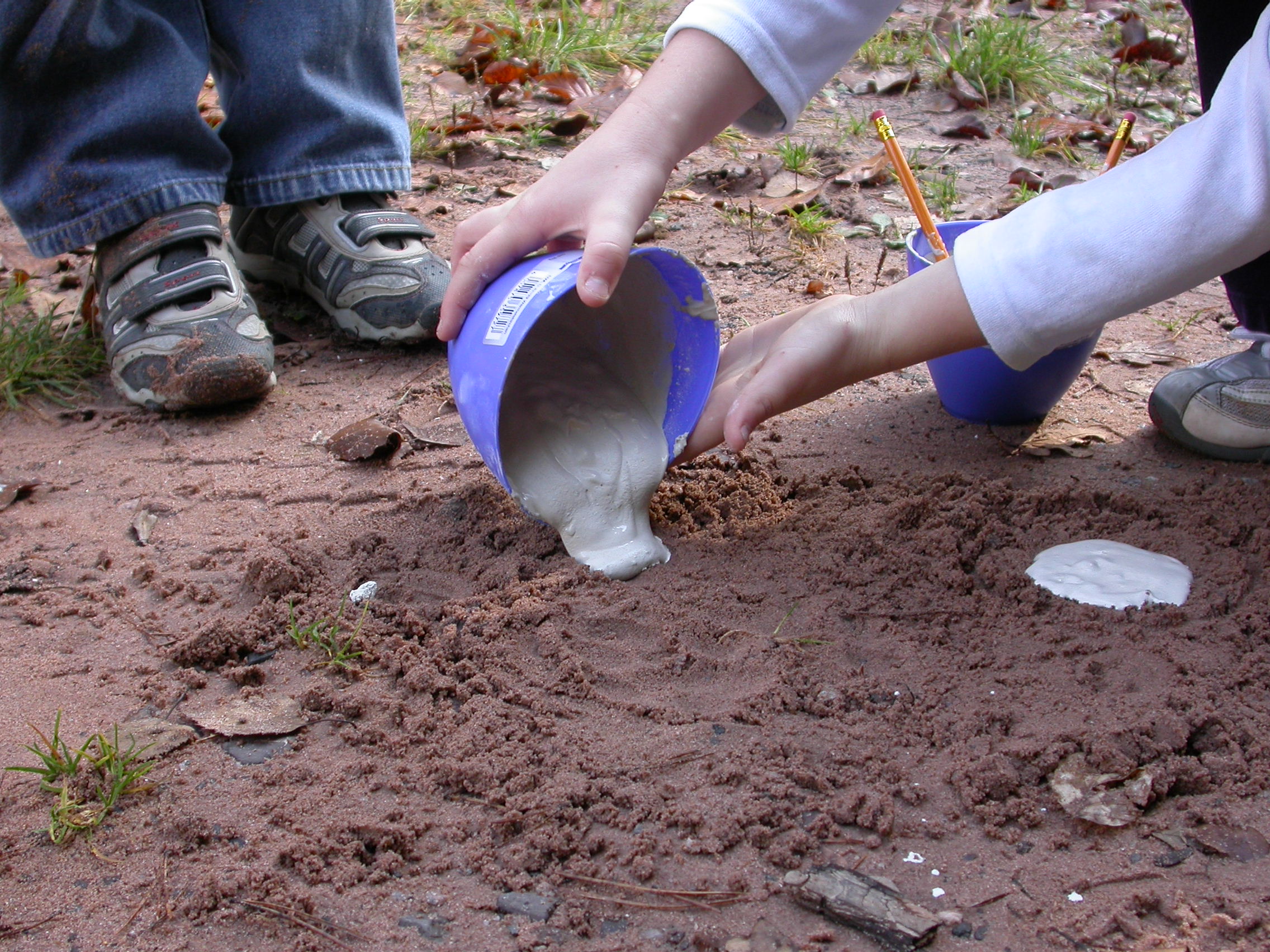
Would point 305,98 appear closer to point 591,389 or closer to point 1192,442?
point 591,389

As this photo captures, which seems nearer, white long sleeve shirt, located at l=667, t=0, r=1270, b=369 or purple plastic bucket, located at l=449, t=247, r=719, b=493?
white long sleeve shirt, located at l=667, t=0, r=1270, b=369

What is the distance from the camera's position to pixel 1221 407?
206 centimetres

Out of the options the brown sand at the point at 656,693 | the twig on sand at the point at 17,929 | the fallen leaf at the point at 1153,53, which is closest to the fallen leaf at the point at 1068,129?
the fallen leaf at the point at 1153,53

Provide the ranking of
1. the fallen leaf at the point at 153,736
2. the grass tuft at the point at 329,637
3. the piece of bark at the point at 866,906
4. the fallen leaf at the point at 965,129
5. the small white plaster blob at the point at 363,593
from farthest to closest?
1. the fallen leaf at the point at 965,129
2. the small white plaster blob at the point at 363,593
3. the grass tuft at the point at 329,637
4. the fallen leaf at the point at 153,736
5. the piece of bark at the point at 866,906

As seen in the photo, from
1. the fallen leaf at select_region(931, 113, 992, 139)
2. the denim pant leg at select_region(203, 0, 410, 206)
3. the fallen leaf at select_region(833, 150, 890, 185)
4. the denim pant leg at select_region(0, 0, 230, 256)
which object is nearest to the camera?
the denim pant leg at select_region(0, 0, 230, 256)

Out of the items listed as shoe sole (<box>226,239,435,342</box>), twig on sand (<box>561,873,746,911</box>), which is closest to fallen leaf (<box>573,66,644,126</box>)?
shoe sole (<box>226,239,435,342</box>)

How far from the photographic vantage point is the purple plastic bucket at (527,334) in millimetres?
1613

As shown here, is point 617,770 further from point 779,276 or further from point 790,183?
point 790,183

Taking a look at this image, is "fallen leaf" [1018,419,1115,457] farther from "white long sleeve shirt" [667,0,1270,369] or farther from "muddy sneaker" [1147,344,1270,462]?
"white long sleeve shirt" [667,0,1270,369]

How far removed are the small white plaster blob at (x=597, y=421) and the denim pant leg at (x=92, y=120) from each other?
1.09m

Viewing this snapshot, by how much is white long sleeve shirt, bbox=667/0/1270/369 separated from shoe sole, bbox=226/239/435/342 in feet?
4.72

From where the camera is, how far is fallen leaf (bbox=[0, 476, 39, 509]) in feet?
6.76

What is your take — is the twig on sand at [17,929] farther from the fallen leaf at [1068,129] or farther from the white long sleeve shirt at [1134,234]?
the fallen leaf at [1068,129]

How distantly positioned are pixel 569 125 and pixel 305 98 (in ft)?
4.08
